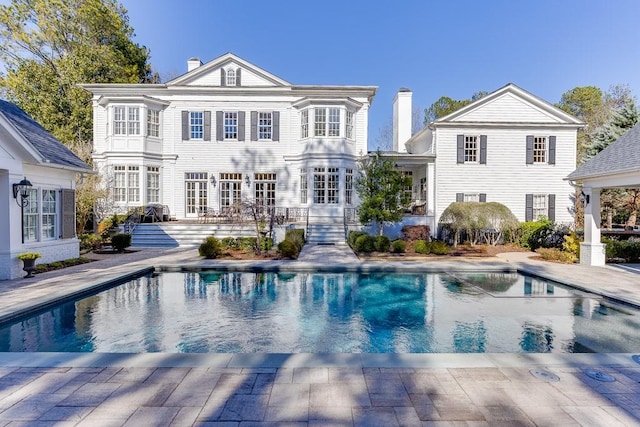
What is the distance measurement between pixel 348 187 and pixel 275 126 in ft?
17.4

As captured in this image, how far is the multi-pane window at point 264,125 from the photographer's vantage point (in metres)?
20.1

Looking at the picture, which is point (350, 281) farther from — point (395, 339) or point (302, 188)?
point (302, 188)

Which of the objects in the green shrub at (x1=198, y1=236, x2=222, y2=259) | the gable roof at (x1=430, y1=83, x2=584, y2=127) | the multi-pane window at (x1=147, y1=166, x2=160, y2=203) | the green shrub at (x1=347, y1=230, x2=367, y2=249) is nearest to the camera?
the green shrub at (x1=198, y1=236, x2=222, y2=259)

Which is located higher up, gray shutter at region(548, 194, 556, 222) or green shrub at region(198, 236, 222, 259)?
gray shutter at region(548, 194, 556, 222)

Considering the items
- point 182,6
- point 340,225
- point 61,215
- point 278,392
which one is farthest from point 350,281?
point 182,6

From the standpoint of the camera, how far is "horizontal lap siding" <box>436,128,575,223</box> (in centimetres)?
1870

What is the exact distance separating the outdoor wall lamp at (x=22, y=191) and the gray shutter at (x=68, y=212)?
5.80 feet

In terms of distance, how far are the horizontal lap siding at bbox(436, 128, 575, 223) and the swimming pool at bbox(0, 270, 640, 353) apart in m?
9.62

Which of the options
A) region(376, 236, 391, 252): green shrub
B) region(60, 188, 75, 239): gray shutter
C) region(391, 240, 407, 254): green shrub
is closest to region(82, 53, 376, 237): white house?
region(376, 236, 391, 252): green shrub

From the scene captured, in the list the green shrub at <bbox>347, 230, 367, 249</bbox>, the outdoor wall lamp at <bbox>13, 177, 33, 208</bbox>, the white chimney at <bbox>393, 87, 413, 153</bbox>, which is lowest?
the green shrub at <bbox>347, 230, 367, 249</bbox>

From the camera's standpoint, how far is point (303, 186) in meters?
19.5

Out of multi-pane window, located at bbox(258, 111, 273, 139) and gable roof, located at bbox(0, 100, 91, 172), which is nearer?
gable roof, located at bbox(0, 100, 91, 172)

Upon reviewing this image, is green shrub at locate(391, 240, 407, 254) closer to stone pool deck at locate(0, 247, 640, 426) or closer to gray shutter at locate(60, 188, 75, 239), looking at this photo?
stone pool deck at locate(0, 247, 640, 426)

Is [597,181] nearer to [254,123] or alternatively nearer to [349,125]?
[349,125]
